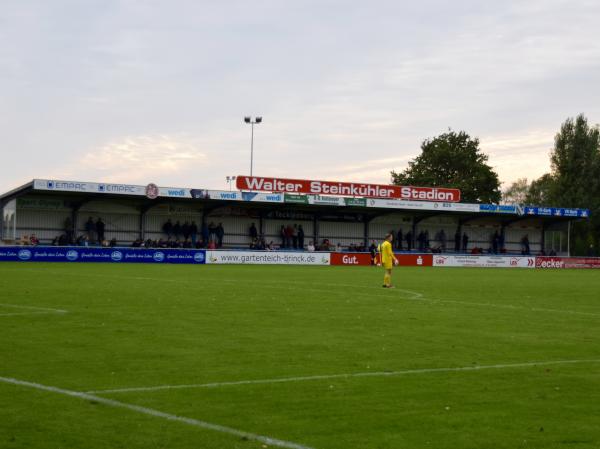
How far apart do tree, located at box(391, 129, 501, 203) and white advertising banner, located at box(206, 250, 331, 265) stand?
56.5 metres

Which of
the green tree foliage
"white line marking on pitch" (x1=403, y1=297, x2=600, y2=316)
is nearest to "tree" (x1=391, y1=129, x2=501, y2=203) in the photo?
the green tree foliage

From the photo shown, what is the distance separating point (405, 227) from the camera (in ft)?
242

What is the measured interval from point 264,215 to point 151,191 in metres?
12.6

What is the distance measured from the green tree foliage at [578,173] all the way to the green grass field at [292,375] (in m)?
80.9

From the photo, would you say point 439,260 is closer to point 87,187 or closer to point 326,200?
point 326,200

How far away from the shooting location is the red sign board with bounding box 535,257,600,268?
224 ft

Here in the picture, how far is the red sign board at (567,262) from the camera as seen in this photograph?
68375mm

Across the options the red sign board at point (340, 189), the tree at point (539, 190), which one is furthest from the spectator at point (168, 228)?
the tree at point (539, 190)

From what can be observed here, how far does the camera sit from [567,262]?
69.6m

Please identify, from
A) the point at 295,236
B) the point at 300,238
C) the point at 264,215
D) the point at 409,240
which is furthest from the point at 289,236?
the point at 409,240

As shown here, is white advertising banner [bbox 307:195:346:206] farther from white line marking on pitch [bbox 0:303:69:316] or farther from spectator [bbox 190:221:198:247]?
white line marking on pitch [bbox 0:303:69:316]

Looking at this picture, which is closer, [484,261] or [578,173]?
[484,261]

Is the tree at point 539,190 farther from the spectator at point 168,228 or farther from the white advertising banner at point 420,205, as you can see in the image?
the spectator at point 168,228

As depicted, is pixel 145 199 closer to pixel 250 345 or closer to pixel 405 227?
pixel 405 227
